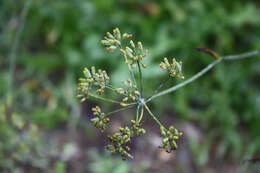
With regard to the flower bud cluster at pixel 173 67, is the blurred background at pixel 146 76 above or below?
above

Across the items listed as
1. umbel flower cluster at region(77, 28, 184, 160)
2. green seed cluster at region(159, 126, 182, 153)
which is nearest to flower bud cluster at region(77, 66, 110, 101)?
umbel flower cluster at region(77, 28, 184, 160)

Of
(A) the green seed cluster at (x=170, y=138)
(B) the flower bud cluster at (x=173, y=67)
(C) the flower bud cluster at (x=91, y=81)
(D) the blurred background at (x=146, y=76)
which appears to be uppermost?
(D) the blurred background at (x=146, y=76)

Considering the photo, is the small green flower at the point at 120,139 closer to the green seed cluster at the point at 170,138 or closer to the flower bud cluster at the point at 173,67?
the green seed cluster at the point at 170,138

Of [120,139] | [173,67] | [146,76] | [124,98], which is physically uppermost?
[146,76]

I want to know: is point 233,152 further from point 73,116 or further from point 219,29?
point 73,116

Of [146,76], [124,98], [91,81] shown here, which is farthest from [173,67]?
[146,76]

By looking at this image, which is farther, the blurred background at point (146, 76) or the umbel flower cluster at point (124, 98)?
the blurred background at point (146, 76)

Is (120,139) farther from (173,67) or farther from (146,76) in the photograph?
(146,76)

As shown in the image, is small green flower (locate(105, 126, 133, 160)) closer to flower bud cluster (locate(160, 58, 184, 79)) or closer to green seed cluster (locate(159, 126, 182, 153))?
green seed cluster (locate(159, 126, 182, 153))

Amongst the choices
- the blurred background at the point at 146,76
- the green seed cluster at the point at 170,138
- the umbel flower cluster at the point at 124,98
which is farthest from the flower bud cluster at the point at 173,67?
the blurred background at the point at 146,76
